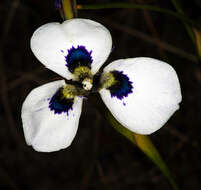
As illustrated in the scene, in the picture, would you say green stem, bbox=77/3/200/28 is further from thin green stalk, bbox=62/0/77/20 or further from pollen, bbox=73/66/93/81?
pollen, bbox=73/66/93/81

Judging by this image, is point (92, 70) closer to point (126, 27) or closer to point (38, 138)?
point (38, 138)

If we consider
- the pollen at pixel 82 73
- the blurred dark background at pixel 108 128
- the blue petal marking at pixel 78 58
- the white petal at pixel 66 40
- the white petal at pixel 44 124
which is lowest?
the blurred dark background at pixel 108 128

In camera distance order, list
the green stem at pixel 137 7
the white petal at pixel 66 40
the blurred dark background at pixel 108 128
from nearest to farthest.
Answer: the white petal at pixel 66 40 → the green stem at pixel 137 7 → the blurred dark background at pixel 108 128

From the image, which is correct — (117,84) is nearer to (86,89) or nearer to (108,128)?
(86,89)

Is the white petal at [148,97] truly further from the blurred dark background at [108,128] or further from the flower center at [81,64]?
the blurred dark background at [108,128]

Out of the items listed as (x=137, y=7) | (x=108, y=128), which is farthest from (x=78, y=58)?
(x=108, y=128)

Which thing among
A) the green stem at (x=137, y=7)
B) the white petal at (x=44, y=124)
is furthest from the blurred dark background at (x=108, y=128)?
the white petal at (x=44, y=124)

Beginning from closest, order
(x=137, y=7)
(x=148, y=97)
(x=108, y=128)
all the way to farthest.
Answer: (x=148, y=97) < (x=137, y=7) < (x=108, y=128)
